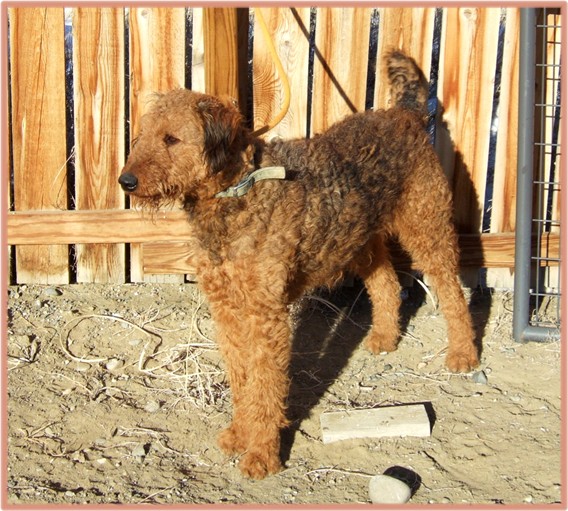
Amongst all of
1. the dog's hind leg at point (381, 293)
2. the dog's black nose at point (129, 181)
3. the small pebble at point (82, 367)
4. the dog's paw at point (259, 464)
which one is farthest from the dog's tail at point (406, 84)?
the small pebble at point (82, 367)

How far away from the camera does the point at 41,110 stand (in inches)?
194

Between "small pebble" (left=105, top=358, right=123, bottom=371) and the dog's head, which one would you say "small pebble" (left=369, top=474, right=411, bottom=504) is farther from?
"small pebble" (left=105, top=358, right=123, bottom=371)

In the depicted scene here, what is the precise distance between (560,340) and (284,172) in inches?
100

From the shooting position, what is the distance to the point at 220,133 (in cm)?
314

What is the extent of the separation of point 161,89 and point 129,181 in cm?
215

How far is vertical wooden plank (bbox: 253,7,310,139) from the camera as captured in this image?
16.0 feet

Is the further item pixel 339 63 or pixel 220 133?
pixel 339 63

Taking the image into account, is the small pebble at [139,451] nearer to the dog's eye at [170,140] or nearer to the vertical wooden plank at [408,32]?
the dog's eye at [170,140]

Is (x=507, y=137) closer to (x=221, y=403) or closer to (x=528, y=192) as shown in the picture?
(x=528, y=192)

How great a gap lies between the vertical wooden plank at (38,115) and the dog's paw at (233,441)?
7.61 ft

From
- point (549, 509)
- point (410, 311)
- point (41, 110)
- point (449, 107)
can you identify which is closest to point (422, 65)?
point (449, 107)

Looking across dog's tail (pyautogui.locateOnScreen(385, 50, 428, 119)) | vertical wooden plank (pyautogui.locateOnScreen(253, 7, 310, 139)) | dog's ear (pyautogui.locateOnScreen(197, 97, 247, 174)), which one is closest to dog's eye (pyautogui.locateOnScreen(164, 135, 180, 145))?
dog's ear (pyautogui.locateOnScreen(197, 97, 247, 174))

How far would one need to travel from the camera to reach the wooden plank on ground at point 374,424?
3.69 m

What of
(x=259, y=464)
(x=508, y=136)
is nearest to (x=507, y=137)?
(x=508, y=136)
